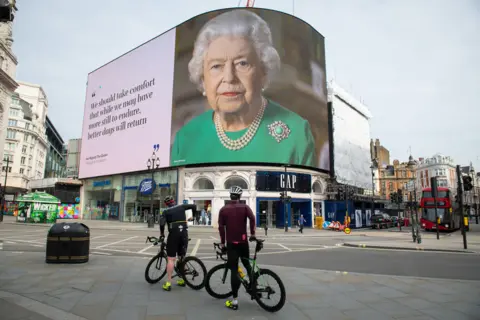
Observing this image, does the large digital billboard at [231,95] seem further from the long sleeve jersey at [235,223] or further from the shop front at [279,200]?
the long sleeve jersey at [235,223]

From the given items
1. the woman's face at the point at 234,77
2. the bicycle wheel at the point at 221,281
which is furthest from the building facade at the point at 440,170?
the bicycle wheel at the point at 221,281

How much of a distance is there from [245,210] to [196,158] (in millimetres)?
34379

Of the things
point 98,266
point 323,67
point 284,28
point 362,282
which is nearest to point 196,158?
point 284,28

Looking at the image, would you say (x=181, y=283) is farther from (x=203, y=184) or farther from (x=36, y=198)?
(x=203, y=184)

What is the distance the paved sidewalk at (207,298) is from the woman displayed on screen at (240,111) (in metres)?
30.2

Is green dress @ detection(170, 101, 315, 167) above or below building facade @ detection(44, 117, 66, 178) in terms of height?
below

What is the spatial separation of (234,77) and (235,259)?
115 feet

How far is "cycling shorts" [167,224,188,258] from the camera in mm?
6527

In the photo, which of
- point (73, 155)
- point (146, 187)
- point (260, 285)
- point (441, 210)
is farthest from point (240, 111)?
point (73, 155)

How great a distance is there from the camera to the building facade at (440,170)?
103m

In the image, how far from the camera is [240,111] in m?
38.3

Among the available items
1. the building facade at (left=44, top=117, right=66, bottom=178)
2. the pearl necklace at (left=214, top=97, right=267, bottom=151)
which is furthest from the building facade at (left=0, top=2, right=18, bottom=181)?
the building facade at (left=44, top=117, right=66, bottom=178)

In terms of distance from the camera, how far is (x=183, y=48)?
43500 mm

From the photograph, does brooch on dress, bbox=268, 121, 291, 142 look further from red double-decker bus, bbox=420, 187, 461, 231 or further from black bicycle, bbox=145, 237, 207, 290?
black bicycle, bbox=145, 237, 207, 290
